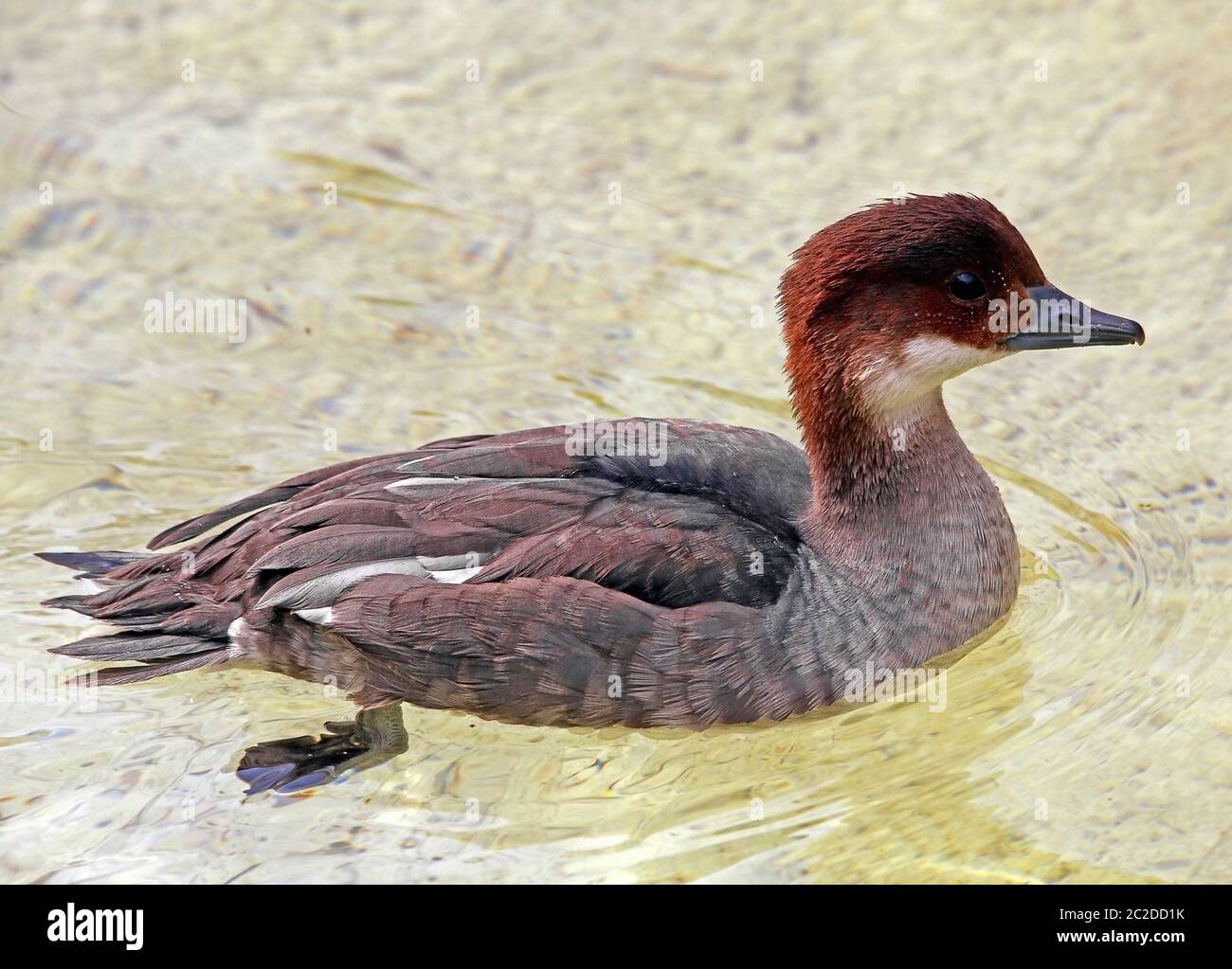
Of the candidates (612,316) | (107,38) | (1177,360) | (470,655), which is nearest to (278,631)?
(470,655)

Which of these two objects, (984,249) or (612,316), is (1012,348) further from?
(612,316)

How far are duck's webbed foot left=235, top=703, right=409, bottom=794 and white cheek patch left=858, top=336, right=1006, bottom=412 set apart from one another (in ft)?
6.40

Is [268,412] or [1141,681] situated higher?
[268,412]

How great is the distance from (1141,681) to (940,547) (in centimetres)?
81

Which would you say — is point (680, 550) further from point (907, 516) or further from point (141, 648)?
point (141, 648)

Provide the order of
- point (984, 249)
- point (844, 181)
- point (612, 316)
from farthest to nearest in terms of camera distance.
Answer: point (844, 181) → point (612, 316) → point (984, 249)

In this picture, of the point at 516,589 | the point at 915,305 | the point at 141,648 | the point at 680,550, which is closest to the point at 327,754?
the point at 141,648

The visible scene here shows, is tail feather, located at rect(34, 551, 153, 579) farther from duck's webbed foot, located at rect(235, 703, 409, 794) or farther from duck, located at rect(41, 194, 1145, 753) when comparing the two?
duck's webbed foot, located at rect(235, 703, 409, 794)

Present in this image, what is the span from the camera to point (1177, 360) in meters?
7.39

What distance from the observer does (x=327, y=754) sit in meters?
5.83

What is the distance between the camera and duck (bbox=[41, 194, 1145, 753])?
221 inches

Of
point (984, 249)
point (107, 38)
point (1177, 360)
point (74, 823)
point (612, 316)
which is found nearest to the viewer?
point (74, 823)

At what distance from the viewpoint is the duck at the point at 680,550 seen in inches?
221

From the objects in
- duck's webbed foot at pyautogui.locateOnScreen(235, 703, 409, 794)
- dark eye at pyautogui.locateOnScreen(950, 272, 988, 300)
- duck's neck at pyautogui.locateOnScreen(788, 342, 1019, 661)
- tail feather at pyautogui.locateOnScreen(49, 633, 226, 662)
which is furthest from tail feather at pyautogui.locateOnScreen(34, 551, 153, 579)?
dark eye at pyautogui.locateOnScreen(950, 272, 988, 300)
